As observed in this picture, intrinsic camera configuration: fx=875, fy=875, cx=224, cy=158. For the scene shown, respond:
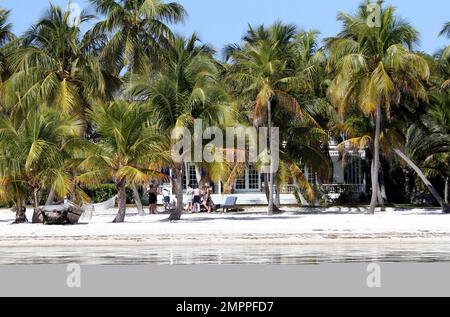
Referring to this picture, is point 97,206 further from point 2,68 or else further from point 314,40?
point 314,40

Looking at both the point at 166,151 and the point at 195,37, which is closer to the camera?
the point at 166,151

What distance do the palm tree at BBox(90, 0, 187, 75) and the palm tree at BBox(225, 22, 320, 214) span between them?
641 centimetres

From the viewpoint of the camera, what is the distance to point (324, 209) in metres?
40.8

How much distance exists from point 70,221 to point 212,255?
35.7 feet

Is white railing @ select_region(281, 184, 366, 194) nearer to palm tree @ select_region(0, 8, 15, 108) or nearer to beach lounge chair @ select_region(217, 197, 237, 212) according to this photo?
beach lounge chair @ select_region(217, 197, 237, 212)

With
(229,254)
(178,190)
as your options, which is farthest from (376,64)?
(229,254)

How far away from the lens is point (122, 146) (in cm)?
2828

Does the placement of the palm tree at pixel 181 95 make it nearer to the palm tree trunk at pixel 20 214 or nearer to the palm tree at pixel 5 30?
the palm tree trunk at pixel 20 214

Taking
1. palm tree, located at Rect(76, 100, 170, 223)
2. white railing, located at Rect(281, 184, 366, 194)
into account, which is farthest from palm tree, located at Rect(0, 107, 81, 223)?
white railing, located at Rect(281, 184, 366, 194)

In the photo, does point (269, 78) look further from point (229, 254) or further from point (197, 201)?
point (229, 254)

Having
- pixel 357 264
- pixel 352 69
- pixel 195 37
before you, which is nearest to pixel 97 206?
pixel 195 37

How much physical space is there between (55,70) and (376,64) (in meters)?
13.8
